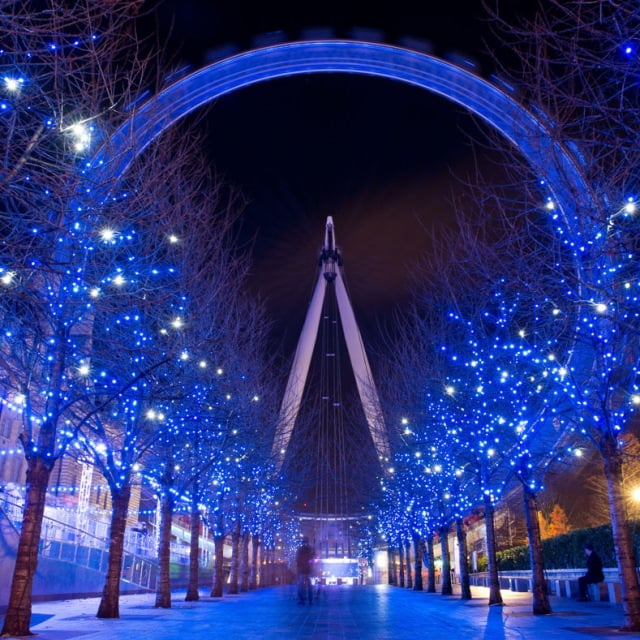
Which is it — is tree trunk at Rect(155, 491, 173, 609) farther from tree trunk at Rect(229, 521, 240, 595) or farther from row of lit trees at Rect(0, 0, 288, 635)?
tree trunk at Rect(229, 521, 240, 595)

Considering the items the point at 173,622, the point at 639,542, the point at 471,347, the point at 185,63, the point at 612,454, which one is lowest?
the point at 173,622

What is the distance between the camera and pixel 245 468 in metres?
23.3

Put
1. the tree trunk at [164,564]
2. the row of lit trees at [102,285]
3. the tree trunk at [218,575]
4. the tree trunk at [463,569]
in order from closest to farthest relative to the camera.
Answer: the row of lit trees at [102,285], the tree trunk at [164,564], the tree trunk at [463,569], the tree trunk at [218,575]

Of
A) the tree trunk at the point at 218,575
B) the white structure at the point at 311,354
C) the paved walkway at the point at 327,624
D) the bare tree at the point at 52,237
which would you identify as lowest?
the paved walkway at the point at 327,624

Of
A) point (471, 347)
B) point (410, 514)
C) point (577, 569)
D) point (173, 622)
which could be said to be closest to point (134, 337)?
point (173, 622)

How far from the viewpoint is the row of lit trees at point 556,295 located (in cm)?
723

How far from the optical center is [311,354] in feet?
180

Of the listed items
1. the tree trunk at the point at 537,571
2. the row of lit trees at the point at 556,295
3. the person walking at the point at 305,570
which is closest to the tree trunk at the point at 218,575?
the person walking at the point at 305,570

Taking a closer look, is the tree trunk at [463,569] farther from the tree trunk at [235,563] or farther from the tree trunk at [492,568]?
the tree trunk at [235,563]

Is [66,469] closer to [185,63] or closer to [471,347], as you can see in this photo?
[185,63]

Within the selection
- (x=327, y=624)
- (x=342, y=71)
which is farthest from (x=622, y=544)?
(x=342, y=71)

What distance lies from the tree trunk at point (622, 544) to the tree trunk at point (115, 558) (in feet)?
29.0

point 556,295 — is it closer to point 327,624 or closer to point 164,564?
point 327,624

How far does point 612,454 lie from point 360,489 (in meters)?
33.2
